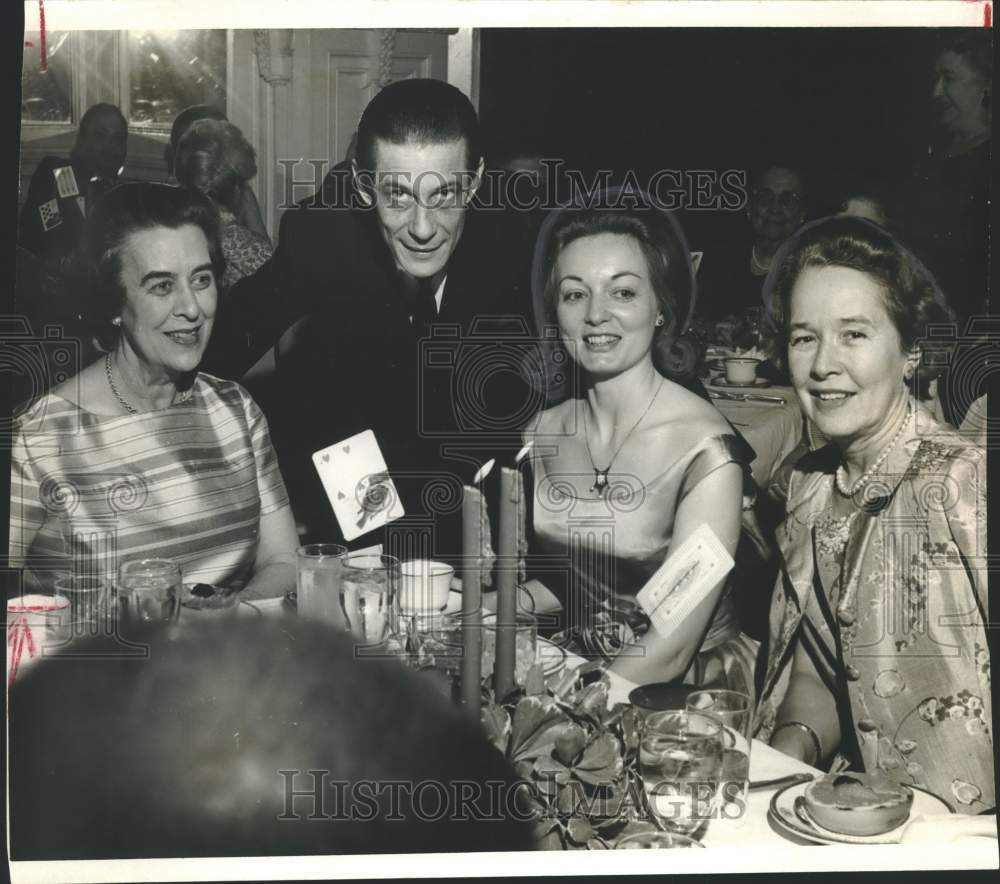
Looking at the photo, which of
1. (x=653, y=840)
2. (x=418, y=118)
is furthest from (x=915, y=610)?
(x=418, y=118)

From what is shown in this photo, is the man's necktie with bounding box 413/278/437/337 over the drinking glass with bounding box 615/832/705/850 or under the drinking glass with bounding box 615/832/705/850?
over

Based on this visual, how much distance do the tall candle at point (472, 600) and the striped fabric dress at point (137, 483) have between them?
0.41 m

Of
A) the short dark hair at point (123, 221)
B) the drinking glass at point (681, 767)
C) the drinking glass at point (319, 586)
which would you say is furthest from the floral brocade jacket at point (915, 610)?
the short dark hair at point (123, 221)

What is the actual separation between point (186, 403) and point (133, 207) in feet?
1.32

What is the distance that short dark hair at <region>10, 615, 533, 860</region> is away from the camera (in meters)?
2.57

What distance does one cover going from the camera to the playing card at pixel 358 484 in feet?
8.50

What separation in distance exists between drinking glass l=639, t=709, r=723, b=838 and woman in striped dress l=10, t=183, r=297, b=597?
80 centimetres

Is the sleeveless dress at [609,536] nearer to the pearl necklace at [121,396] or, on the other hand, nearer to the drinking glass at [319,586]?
the drinking glass at [319,586]

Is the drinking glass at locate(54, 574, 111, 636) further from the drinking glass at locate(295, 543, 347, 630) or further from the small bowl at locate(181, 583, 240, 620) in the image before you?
the drinking glass at locate(295, 543, 347, 630)

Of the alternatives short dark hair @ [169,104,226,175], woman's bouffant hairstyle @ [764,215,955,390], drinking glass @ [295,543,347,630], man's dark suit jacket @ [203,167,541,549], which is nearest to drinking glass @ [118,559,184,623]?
drinking glass @ [295,543,347,630]

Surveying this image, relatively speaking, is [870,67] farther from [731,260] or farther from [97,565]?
[97,565]

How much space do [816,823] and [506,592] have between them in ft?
2.48

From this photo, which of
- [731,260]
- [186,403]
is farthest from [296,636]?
[731,260]

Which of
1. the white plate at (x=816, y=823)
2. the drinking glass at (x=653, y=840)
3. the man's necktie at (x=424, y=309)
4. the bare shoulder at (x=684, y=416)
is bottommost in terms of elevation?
the drinking glass at (x=653, y=840)
